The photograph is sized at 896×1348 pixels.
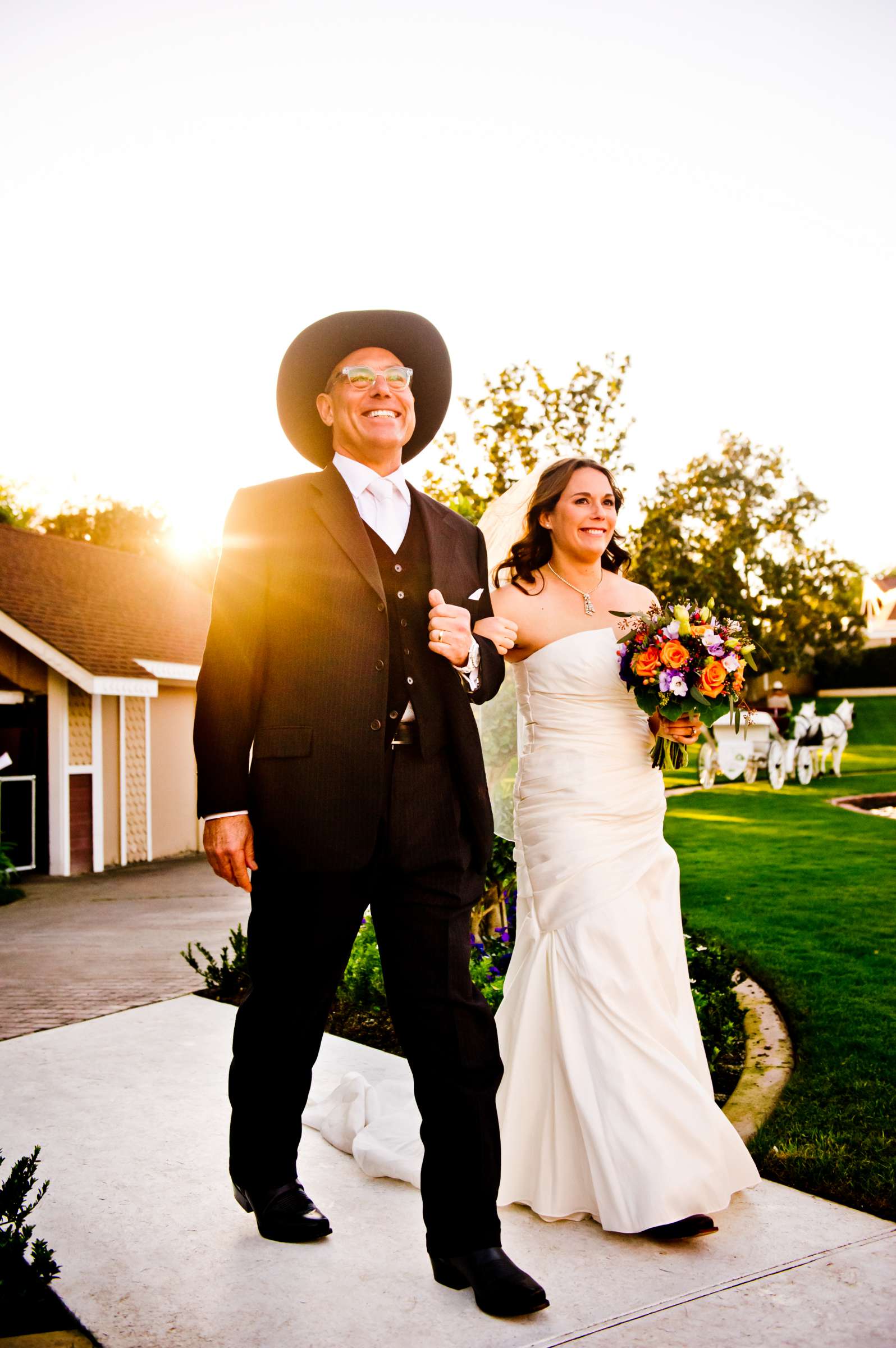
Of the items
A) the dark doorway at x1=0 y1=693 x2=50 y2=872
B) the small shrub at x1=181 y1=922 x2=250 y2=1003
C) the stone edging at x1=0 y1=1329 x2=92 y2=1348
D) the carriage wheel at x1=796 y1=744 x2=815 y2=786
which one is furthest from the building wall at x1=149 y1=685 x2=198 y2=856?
the stone edging at x1=0 y1=1329 x2=92 y2=1348

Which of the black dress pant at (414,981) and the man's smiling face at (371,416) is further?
the man's smiling face at (371,416)

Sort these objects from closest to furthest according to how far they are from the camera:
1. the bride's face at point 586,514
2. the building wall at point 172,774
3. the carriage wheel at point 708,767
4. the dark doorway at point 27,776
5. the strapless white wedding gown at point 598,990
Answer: the strapless white wedding gown at point 598,990, the bride's face at point 586,514, the dark doorway at point 27,776, the building wall at point 172,774, the carriage wheel at point 708,767

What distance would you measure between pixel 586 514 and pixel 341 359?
1154 mm

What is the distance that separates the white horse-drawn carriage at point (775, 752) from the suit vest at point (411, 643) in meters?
16.1

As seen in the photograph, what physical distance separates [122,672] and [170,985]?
8.89 meters

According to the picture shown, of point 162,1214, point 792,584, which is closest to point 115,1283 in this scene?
point 162,1214

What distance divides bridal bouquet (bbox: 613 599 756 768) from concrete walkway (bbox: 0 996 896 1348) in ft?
4.78

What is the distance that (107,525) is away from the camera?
52094 millimetres

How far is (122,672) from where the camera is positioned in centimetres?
1491

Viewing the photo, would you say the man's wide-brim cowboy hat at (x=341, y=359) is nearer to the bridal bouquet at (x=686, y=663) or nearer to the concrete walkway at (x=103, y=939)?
the bridal bouquet at (x=686, y=663)

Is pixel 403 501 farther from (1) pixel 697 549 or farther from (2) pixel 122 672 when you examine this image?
(1) pixel 697 549

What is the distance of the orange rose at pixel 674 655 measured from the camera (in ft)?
11.3

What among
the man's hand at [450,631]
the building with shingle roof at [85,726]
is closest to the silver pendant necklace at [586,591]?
the man's hand at [450,631]

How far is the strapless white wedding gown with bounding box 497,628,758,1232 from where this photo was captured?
10.5 feet
